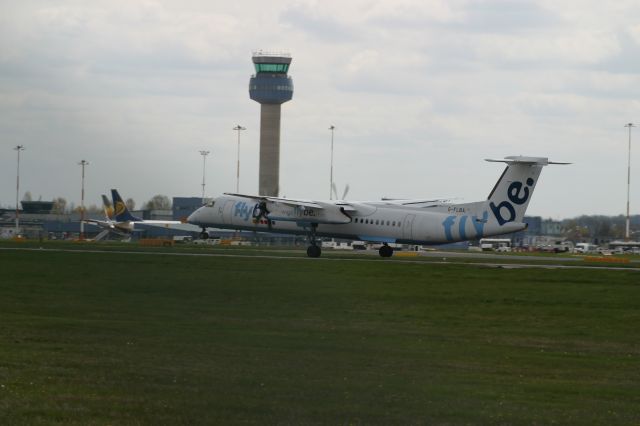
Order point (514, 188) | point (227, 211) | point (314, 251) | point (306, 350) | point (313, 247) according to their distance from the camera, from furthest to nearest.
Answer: point (227, 211)
point (313, 247)
point (314, 251)
point (514, 188)
point (306, 350)

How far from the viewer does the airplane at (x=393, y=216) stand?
245 ft

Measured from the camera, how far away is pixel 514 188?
74562mm

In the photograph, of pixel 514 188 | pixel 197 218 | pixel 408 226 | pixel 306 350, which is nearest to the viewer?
pixel 306 350

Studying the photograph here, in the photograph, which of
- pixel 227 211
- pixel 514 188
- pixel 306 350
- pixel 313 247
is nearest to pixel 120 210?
pixel 227 211

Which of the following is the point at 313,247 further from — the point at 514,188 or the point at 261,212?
the point at 514,188

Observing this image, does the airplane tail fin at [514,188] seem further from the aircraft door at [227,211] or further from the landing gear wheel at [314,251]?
the aircraft door at [227,211]

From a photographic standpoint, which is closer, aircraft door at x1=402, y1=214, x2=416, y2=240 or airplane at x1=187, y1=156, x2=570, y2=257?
airplane at x1=187, y1=156, x2=570, y2=257

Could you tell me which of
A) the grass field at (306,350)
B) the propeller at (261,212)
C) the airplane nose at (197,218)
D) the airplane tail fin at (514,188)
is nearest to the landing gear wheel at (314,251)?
the propeller at (261,212)

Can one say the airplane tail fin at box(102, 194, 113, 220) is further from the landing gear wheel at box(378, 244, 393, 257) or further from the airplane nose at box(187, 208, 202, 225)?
the landing gear wheel at box(378, 244, 393, 257)

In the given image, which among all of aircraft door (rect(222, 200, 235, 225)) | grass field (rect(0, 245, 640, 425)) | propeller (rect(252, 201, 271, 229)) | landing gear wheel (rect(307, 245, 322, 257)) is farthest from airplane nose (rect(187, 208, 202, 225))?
grass field (rect(0, 245, 640, 425))

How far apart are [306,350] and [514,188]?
163ft

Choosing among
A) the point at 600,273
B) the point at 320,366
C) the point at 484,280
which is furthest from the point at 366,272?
the point at 320,366

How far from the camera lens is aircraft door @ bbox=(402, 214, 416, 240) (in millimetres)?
78312

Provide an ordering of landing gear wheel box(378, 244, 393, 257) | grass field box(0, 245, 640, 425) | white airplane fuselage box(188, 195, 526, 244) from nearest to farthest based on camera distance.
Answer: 1. grass field box(0, 245, 640, 425)
2. white airplane fuselage box(188, 195, 526, 244)
3. landing gear wheel box(378, 244, 393, 257)
